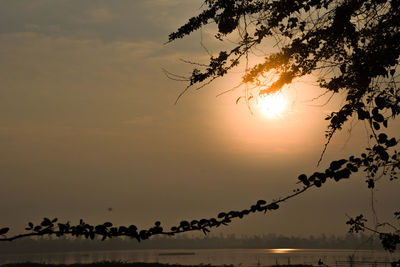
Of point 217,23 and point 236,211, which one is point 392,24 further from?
point 236,211

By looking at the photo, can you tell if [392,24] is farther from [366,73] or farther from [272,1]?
[272,1]

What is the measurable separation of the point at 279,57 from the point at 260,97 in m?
0.93

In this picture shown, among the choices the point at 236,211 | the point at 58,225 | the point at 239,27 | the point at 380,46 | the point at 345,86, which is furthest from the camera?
the point at 239,27

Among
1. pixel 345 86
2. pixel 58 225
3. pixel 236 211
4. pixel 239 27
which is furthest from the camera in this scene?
pixel 239 27

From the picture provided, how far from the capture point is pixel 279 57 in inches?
395

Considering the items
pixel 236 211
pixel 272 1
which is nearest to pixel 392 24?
pixel 272 1

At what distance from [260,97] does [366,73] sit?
2892 mm

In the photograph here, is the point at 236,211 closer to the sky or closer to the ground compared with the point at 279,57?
closer to the ground

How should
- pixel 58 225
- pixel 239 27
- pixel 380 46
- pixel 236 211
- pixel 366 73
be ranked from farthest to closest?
1. pixel 239 27
2. pixel 380 46
3. pixel 366 73
4. pixel 236 211
5. pixel 58 225

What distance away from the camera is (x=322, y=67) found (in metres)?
9.35

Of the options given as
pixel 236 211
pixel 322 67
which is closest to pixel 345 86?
pixel 322 67

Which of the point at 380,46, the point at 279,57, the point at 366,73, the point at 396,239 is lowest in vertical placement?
the point at 396,239

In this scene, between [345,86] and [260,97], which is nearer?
[345,86]

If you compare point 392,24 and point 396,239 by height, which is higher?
point 392,24
